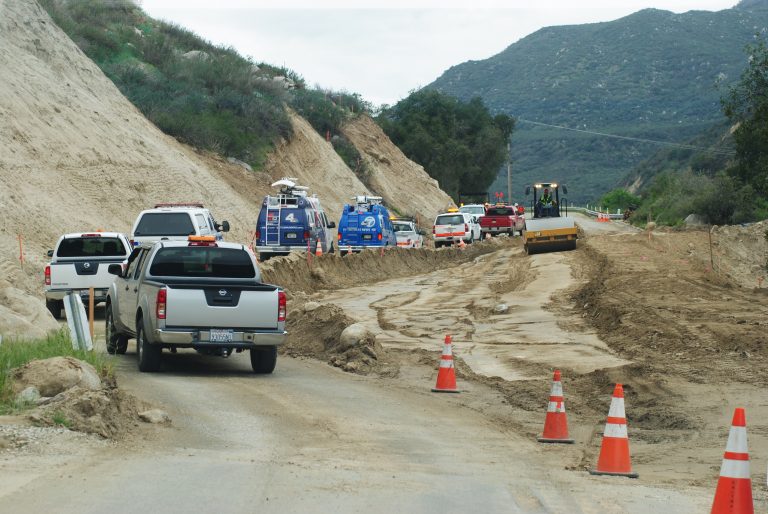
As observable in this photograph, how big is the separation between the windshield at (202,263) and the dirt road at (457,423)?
1.40 metres

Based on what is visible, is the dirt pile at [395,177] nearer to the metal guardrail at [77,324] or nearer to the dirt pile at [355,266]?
the dirt pile at [355,266]

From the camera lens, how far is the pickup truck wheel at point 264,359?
1700cm

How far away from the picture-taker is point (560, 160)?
184 metres

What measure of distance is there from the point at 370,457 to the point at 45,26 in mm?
40616

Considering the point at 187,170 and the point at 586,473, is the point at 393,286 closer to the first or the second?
the point at 187,170

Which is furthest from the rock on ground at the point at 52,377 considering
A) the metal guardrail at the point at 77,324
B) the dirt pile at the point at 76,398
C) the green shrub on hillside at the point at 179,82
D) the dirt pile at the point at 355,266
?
the green shrub on hillside at the point at 179,82

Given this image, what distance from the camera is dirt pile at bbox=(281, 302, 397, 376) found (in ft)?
61.0

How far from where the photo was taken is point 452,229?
54719mm

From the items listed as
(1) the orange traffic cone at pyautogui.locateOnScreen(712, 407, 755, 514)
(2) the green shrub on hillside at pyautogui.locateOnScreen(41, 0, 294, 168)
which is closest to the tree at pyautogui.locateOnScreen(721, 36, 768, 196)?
(2) the green shrub on hillside at pyautogui.locateOnScreen(41, 0, 294, 168)

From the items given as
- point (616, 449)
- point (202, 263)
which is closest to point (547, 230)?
point (202, 263)

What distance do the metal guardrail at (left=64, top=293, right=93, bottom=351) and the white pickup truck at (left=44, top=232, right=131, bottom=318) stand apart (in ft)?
27.6

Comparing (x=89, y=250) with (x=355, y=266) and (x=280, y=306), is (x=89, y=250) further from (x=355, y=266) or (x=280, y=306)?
(x=355, y=266)

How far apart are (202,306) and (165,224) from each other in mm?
13453

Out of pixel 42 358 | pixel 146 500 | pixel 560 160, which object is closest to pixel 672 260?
pixel 42 358
